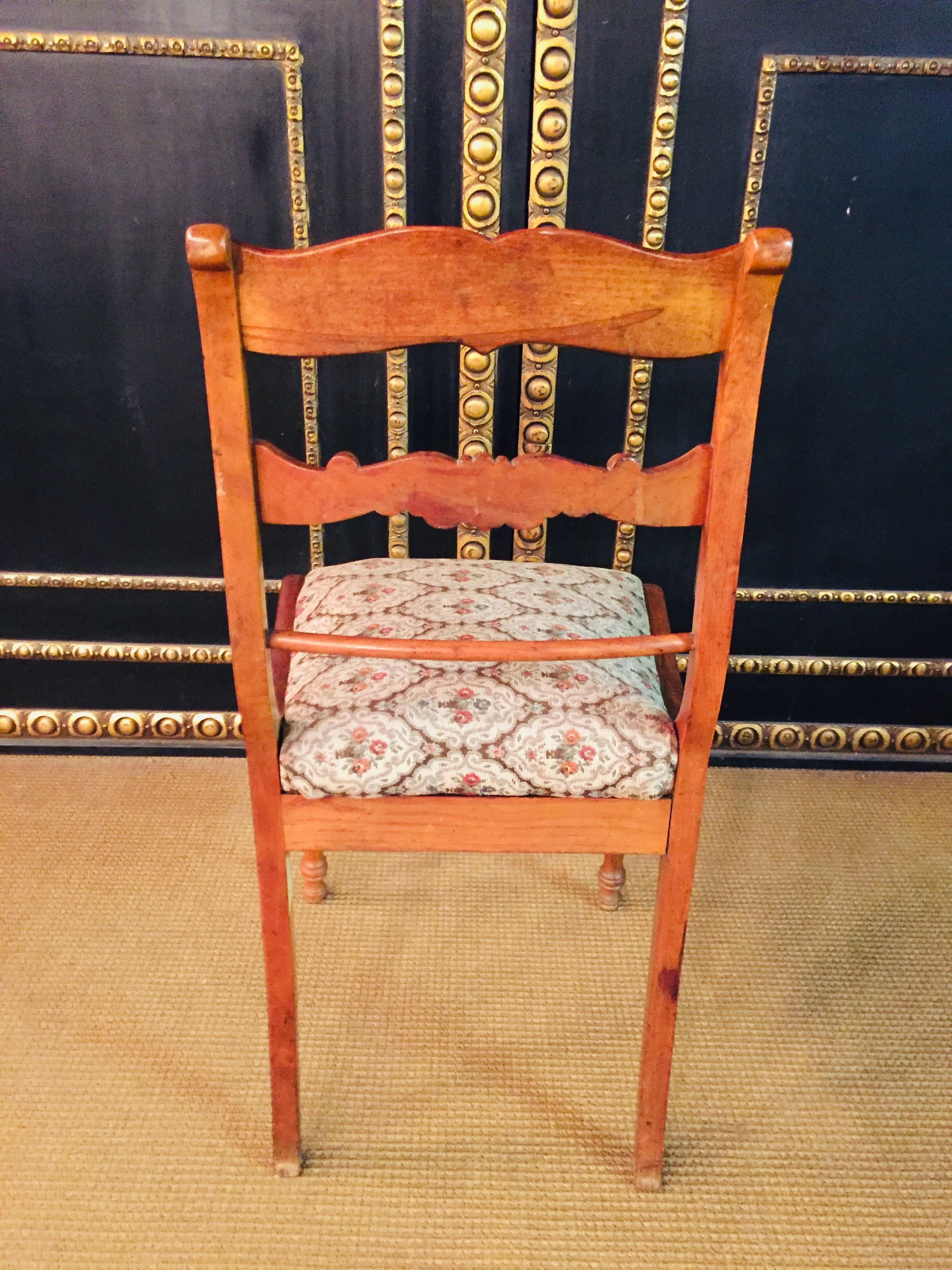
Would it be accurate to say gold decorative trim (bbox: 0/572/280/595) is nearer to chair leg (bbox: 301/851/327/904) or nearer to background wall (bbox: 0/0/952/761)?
background wall (bbox: 0/0/952/761)

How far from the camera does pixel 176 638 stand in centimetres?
186

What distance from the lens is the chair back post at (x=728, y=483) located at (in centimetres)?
75

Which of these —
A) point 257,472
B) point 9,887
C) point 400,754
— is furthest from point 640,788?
point 9,887

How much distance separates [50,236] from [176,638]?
0.73m

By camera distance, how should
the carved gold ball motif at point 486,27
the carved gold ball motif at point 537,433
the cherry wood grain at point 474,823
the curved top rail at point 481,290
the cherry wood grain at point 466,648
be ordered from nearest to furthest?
the curved top rail at point 481,290 → the cherry wood grain at point 466,648 → the cherry wood grain at point 474,823 → the carved gold ball motif at point 486,27 → the carved gold ball motif at point 537,433

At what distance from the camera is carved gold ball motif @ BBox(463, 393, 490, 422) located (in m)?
1.61

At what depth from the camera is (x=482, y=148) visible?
1.44 m

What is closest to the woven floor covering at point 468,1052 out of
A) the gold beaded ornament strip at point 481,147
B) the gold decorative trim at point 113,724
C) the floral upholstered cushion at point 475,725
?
the gold decorative trim at point 113,724

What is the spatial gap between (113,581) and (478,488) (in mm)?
1179

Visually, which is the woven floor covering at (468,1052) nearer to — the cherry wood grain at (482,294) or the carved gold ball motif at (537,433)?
the carved gold ball motif at (537,433)

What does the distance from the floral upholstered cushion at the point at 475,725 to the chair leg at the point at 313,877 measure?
1.83 feet

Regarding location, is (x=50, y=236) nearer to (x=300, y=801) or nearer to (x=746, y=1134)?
(x=300, y=801)

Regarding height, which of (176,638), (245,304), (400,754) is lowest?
(176,638)

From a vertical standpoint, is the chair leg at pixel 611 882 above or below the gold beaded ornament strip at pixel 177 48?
below
